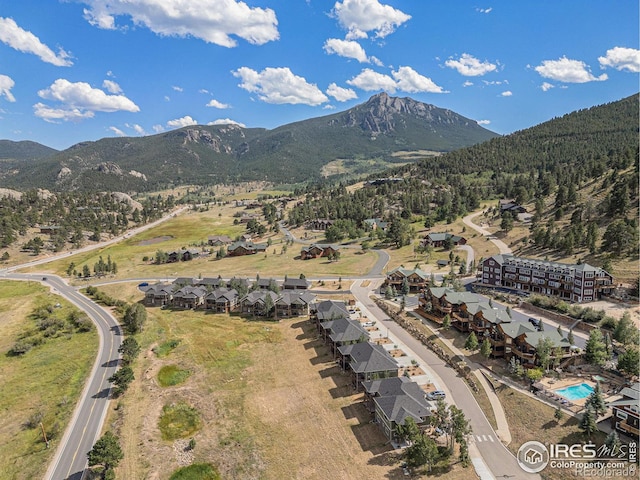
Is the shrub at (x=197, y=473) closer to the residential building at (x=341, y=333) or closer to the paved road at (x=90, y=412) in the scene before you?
the paved road at (x=90, y=412)

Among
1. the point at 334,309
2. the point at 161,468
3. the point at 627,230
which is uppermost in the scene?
the point at 627,230

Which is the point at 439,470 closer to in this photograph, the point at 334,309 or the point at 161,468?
the point at 161,468

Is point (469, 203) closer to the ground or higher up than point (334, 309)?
higher up

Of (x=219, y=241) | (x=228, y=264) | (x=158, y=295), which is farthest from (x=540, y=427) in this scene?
(x=219, y=241)

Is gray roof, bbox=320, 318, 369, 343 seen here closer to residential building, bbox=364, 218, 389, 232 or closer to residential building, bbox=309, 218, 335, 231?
residential building, bbox=364, 218, 389, 232

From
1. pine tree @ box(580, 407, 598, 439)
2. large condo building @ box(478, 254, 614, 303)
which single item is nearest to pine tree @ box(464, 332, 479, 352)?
pine tree @ box(580, 407, 598, 439)

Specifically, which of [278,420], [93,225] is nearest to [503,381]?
[278,420]
